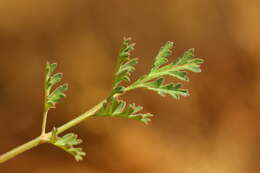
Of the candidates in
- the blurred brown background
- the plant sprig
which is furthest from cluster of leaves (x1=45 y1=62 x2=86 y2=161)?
the blurred brown background

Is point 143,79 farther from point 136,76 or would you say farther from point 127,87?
point 136,76

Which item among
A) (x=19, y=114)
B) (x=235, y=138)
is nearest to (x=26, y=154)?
(x=19, y=114)

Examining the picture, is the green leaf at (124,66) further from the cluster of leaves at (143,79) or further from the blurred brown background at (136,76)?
the blurred brown background at (136,76)

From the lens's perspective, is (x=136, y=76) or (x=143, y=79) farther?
(x=136, y=76)

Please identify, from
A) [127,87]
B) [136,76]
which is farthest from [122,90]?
[136,76]

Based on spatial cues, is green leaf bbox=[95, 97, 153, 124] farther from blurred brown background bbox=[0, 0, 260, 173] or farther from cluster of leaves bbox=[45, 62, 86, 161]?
blurred brown background bbox=[0, 0, 260, 173]

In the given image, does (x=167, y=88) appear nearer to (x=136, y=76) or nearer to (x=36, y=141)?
(x=36, y=141)

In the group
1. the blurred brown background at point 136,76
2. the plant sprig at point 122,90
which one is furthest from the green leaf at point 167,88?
the blurred brown background at point 136,76

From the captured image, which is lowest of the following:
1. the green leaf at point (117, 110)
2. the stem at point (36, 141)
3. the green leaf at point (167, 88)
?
the stem at point (36, 141)

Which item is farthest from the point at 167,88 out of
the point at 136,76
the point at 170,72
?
the point at 136,76
